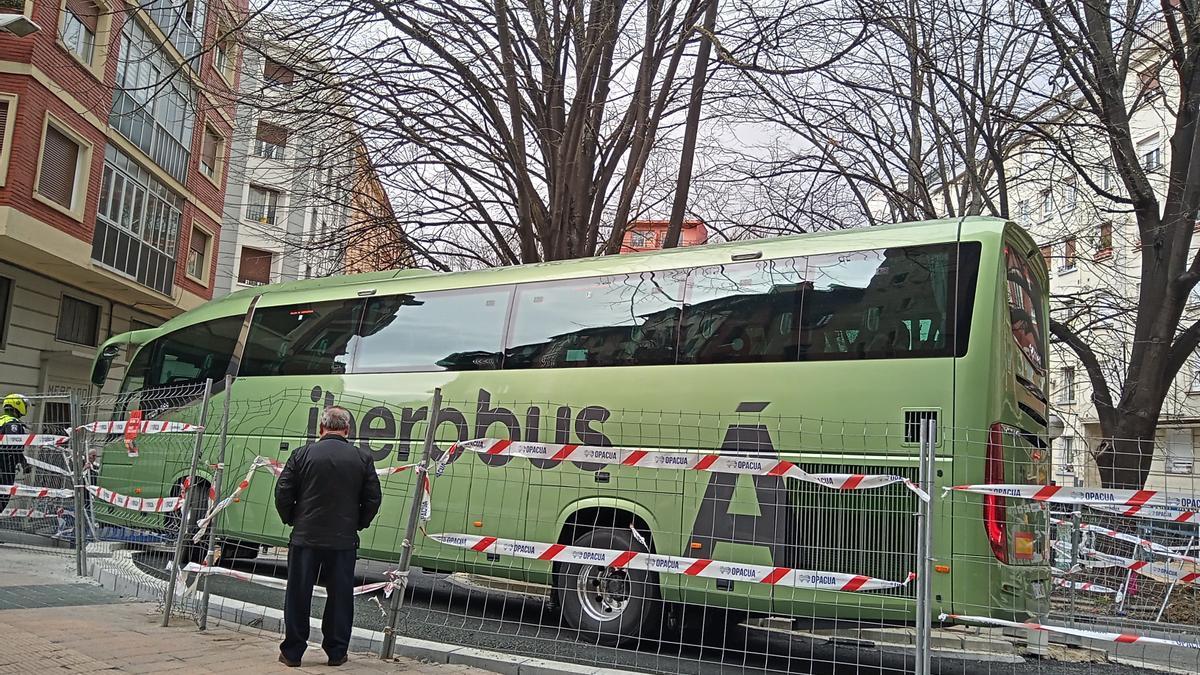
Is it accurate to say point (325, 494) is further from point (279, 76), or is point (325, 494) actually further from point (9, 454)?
point (279, 76)

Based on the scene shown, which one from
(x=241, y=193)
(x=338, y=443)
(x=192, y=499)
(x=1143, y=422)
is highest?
(x=241, y=193)

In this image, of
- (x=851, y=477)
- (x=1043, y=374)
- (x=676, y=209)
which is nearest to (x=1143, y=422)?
(x=1043, y=374)

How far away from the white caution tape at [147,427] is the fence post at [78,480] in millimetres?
113

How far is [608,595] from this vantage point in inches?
303

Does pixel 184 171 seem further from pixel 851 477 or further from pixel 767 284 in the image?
pixel 851 477

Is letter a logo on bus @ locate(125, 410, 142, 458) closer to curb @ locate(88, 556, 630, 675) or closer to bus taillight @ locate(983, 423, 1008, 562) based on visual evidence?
curb @ locate(88, 556, 630, 675)

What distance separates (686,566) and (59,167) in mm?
18079

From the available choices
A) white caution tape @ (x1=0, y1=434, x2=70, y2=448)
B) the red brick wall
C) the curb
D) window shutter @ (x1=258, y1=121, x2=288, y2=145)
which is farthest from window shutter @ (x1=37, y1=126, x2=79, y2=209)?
the curb

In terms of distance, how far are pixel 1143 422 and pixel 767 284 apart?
694 cm

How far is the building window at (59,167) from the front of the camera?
60.0 feet

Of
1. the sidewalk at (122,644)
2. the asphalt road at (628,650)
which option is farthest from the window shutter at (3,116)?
the sidewalk at (122,644)

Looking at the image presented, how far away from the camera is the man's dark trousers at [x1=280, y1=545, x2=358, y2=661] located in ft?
18.9

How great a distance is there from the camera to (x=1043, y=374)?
8.10m

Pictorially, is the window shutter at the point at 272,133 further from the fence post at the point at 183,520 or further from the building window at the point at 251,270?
the building window at the point at 251,270
